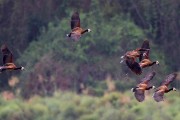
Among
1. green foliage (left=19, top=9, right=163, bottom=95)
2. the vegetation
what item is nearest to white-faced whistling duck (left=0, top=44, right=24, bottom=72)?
the vegetation

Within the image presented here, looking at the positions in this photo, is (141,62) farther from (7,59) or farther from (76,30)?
(7,59)

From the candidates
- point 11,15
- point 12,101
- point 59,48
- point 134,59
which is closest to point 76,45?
point 59,48

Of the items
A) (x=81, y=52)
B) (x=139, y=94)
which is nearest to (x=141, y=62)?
(x=139, y=94)

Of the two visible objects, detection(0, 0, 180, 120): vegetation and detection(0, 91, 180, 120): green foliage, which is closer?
detection(0, 91, 180, 120): green foliage

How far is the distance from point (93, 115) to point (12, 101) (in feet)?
6.15

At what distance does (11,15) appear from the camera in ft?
60.0

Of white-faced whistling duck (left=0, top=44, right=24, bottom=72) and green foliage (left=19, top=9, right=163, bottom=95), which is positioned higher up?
green foliage (left=19, top=9, right=163, bottom=95)

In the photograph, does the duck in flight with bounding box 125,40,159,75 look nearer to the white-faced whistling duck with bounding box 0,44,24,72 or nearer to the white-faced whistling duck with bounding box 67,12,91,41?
the white-faced whistling duck with bounding box 67,12,91,41

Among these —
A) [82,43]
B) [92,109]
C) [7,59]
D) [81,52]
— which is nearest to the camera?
[7,59]

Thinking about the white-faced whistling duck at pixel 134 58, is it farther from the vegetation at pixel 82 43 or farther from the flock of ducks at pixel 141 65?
the vegetation at pixel 82 43

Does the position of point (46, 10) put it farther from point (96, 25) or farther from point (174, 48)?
point (174, 48)

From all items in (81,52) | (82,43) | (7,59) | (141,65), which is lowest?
(141,65)

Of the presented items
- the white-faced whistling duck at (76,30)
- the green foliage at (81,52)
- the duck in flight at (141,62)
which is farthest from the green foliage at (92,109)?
the duck in flight at (141,62)

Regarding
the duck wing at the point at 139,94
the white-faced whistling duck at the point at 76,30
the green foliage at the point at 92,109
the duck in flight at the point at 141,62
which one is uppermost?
the white-faced whistling duck at the point at 76,30
